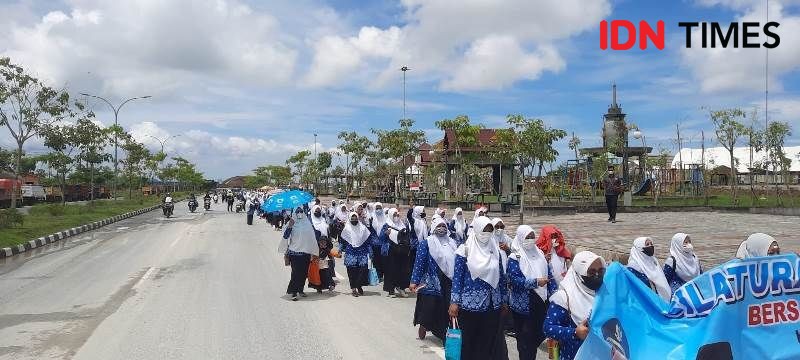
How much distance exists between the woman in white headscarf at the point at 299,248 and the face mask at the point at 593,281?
20.4 ft

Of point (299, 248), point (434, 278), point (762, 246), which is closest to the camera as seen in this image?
point (762, 246)

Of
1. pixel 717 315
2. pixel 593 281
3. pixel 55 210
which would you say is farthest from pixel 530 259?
pixel 55 210

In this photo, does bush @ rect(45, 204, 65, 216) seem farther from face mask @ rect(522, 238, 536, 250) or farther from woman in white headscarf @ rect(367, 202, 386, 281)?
face mask @ rect(522, 238, 536, 250)

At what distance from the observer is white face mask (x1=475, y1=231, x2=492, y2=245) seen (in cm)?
536

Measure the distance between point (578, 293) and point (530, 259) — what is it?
3.91 feet

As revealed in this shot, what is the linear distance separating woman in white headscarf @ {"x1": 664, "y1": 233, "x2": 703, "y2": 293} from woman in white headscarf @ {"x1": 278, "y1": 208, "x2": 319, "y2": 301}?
18.3 feet

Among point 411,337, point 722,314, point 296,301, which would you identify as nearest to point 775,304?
point 722,314

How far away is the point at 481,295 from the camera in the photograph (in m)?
5.38

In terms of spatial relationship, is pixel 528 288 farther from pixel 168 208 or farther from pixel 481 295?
pixel 168 208

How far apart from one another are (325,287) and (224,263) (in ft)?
13.9

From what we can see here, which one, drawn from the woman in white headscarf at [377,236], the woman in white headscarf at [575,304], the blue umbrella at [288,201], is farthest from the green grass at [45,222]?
the woman in white headscarf at [575,304]

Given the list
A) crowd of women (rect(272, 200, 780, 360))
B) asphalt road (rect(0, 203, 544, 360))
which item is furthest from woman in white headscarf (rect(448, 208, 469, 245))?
asphalt road (rect(0, 203, 544, 360))

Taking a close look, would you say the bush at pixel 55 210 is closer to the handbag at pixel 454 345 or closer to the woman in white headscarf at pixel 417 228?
the woman in white headscarf at pixel 417 228

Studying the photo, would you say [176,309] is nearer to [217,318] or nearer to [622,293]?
[217,318]
